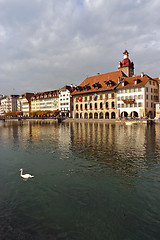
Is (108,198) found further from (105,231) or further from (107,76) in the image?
(107,76)

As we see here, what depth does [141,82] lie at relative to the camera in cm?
7069

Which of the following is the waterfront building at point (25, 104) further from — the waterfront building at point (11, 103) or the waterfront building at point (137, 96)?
the waterfront building at point (137, 96)

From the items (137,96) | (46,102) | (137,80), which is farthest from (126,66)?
(46,102)

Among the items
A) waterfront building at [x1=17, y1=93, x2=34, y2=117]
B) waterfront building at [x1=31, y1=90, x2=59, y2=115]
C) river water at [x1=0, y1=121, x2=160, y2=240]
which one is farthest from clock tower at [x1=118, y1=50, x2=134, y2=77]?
waterfront building at [x1=17, y1=93, x2=34, y2=117]

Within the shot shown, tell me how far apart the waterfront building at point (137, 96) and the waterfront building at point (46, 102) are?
53.3 m

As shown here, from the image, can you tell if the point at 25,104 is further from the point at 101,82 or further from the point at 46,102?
the point at 101,82

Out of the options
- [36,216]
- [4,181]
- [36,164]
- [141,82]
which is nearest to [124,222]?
[36,216]

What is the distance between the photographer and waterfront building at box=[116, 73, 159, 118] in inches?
2749

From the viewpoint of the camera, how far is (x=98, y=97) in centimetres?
8669

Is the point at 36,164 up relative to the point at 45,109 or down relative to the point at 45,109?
down

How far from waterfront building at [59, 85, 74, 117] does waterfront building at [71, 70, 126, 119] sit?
9.31 metres

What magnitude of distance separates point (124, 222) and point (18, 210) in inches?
194

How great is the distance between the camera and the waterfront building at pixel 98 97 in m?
82.1

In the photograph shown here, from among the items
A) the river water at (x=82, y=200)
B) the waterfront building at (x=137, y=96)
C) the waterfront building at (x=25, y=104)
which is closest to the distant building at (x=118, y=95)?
the waterfront building at (x=137, y=96)
